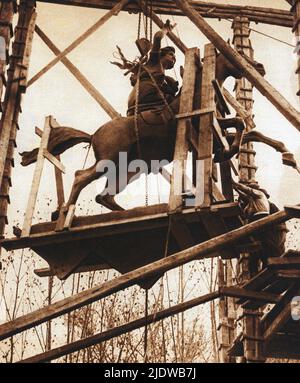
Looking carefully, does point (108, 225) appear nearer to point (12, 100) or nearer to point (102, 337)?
point (102, 337)

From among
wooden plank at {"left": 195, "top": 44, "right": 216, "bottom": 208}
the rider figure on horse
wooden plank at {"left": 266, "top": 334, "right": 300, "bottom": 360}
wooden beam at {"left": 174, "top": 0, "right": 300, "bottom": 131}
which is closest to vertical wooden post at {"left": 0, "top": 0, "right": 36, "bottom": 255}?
the rider figure on horse

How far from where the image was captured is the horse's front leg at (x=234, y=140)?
7.93 metres

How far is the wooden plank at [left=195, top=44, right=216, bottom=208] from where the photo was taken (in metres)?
7.29

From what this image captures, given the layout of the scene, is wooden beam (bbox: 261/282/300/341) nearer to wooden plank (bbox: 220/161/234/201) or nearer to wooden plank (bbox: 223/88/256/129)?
wooden plank (bbox: 220/161/234/201)

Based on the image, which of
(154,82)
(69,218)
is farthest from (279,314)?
(154,82)

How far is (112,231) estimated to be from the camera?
301 inches

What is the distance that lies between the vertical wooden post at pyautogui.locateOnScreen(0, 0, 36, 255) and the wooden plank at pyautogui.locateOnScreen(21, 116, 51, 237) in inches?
30.0

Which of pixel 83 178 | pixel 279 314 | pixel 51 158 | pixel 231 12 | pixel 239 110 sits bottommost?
pixel 279 314

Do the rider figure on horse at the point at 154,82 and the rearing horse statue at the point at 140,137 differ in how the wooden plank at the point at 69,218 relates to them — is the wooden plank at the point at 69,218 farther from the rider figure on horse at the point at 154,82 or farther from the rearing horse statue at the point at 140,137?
the rider figure on horse at the point at 154,82

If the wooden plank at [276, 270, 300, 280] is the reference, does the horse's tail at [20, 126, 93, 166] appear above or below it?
above


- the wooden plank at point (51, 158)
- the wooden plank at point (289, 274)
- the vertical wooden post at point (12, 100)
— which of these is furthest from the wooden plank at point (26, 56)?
the wooden plank at point (289, 274)

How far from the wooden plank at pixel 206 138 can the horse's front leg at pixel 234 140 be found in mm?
316

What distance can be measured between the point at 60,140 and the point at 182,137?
1.78 m

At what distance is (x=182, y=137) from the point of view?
7828 mm
